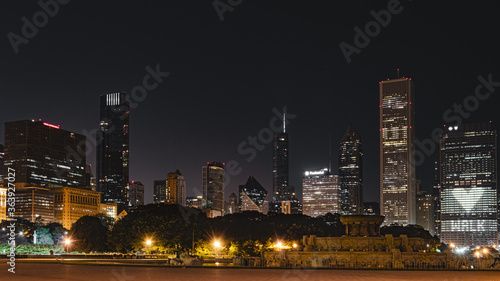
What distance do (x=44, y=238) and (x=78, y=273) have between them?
4641 inches

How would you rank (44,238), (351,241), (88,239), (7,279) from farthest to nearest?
(44,238) < (88,239) < (351,241) < (7,279)

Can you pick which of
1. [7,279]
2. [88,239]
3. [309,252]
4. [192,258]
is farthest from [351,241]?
[88,239]

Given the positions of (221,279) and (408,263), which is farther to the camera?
(408,263)

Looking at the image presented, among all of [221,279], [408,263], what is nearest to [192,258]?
[221,279]

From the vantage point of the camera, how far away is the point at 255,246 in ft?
322

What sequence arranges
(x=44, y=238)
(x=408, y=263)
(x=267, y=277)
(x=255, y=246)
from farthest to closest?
(x=44, y=238), (x=255, y=246), (x=408, y=263), (x=267, y=277)

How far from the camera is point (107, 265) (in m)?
71.0

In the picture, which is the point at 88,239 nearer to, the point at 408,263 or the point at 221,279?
the point at 408,263

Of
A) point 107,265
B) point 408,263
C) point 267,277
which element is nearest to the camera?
point 267,277

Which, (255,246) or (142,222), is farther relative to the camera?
(142,222)

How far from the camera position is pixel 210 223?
117 metres

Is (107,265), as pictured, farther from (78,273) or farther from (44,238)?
(44,238)

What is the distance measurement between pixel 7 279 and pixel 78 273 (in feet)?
26.8

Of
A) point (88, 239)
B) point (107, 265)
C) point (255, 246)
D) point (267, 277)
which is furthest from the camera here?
point (88, 239)
